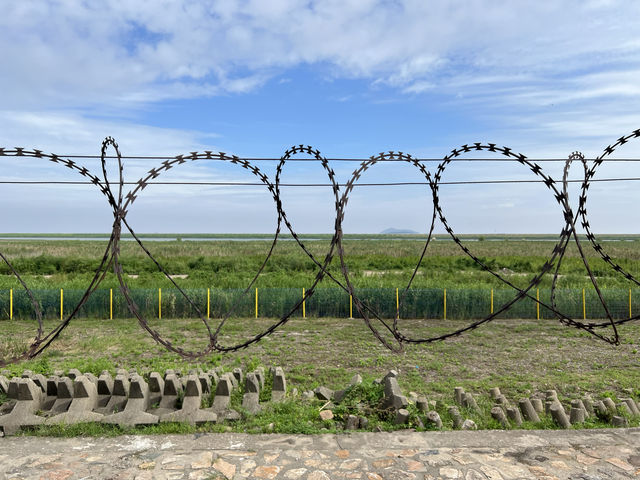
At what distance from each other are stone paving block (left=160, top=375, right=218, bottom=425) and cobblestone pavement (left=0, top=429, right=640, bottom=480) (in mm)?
403

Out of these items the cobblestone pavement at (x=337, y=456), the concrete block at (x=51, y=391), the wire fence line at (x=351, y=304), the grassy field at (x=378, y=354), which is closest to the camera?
the cobblestone pavement at (x=337, y=456)

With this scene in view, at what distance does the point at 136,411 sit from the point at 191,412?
0.85 metres

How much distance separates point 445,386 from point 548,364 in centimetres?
438

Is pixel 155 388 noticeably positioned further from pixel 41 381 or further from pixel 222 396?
pixel 41 381

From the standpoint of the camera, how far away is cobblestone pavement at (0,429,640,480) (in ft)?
20.5

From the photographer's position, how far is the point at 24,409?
7.86 meters

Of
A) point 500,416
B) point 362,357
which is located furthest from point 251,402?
point 362,357

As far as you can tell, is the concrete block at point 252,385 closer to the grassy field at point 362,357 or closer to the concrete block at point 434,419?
the grassy field at point 362,357

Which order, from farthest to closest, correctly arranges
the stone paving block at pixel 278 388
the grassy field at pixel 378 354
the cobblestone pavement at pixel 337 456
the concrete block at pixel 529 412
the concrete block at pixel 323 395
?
the grassy field at pixel 378 354, the concrete block at pixel 323 395, the stone paving block at pixel 278 388, the concrete block at pixel 529 412, the cobblestone pavement at pixel 337 456

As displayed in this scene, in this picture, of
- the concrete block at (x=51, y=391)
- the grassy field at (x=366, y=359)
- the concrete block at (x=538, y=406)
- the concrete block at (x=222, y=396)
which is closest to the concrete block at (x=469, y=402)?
the grassy field at (x=366, y=359)

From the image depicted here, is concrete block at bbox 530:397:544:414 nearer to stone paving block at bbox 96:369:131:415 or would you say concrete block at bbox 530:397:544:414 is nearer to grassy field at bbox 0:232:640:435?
grassy field at bbox 0:232:640:435

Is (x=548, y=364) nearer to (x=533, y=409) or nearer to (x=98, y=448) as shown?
(x=533, y=409)

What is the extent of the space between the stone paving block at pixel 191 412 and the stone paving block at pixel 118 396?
0.89 m

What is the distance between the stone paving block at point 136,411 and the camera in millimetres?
7699
